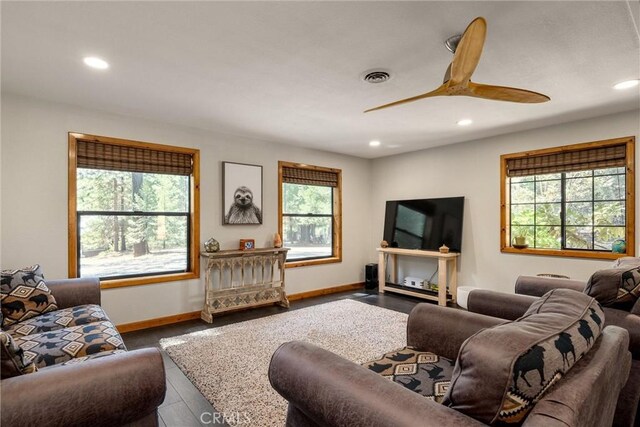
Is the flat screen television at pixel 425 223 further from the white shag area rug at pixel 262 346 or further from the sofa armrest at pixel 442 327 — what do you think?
the sofa armrest at pixel 442 327

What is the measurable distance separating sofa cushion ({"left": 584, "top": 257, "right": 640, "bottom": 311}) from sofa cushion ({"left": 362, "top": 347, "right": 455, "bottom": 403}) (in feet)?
3.51

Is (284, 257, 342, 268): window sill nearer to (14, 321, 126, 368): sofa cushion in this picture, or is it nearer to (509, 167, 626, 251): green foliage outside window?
(509, 167, 626, 251): green foliage outside window

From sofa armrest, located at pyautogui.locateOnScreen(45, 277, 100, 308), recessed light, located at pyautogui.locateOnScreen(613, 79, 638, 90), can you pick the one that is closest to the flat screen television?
recessed light, located at pyautogui.locateOnScreen(613, 79, 638, 90)

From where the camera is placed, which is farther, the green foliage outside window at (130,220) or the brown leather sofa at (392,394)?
the green foliage outside window at (130,220)

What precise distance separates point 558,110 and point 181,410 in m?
4.57

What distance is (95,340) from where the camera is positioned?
6.71 ft

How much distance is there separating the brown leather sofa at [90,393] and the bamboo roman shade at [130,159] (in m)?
3.01

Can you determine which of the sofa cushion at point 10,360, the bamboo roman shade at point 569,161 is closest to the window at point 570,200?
the bamboo roman shade at point 569,161

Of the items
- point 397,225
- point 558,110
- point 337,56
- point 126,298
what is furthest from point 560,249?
point 126,298

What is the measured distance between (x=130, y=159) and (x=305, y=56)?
2628 millimetres

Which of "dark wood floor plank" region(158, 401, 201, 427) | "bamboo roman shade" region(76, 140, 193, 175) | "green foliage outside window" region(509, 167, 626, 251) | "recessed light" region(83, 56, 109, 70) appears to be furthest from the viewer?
"green foliage outside window" region(509, 167, 626, 251)

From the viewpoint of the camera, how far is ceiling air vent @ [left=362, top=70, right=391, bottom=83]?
2.68 m

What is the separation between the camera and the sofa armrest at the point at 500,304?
91.1 inches

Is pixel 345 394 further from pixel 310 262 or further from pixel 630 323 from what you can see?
pixel 310 262
